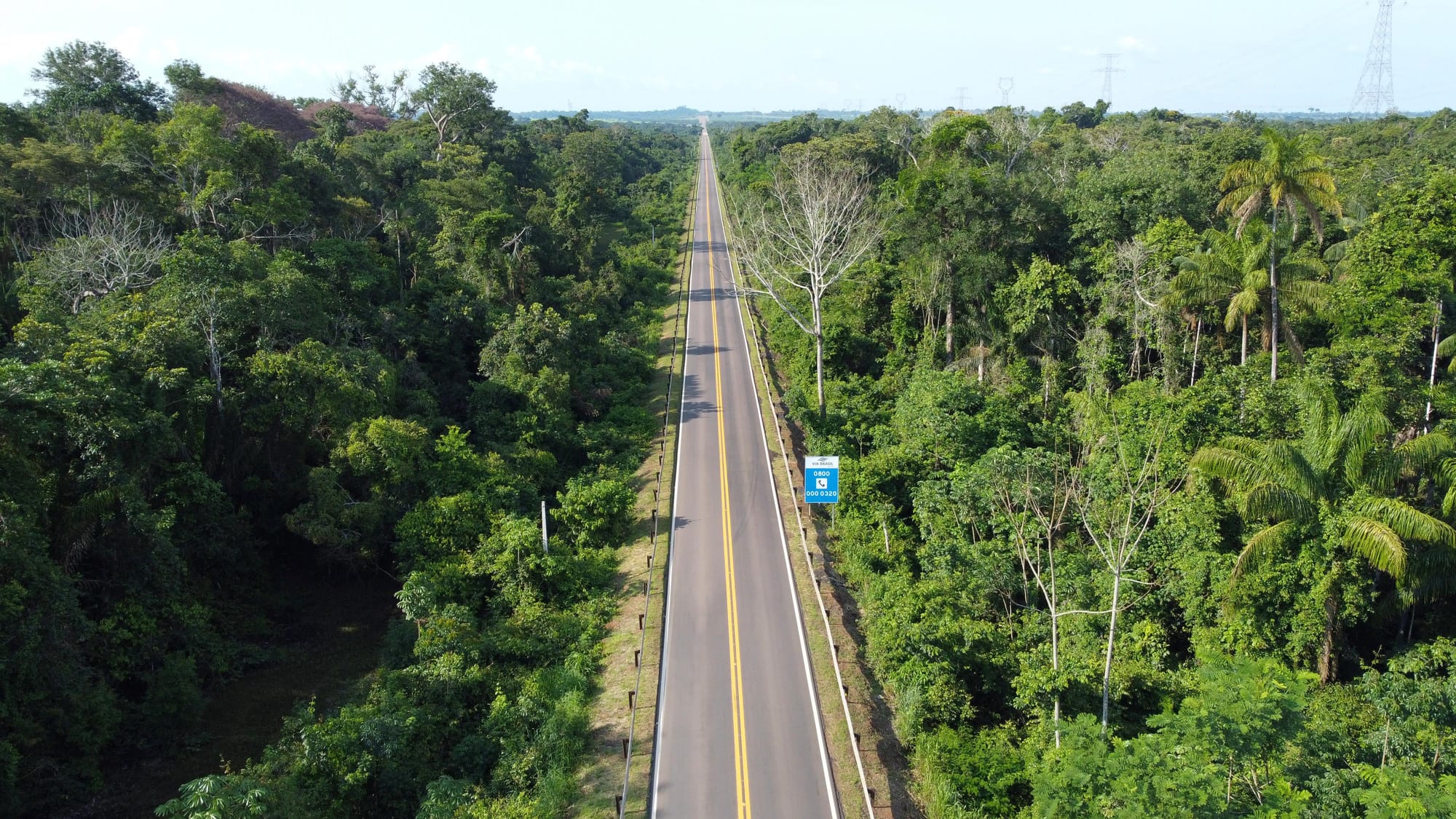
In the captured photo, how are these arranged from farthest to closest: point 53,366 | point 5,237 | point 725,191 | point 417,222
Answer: point 725,191, point 417,222, point 5,237, point 53,366

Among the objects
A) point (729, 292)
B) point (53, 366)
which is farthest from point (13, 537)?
point (729, 292)

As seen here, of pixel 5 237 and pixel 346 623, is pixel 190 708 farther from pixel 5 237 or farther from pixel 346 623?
pixel 5 237

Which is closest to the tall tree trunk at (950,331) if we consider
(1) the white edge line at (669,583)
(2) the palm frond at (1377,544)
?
(1) the white edge line at (669,583)

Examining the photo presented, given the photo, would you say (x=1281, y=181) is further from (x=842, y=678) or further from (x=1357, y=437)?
(x=842, y=678)

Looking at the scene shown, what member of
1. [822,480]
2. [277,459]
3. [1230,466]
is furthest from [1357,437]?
[277,459]

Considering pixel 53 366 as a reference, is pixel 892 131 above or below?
above

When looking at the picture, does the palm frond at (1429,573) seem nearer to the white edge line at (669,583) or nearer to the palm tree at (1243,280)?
the palm tree at (1243,280)
